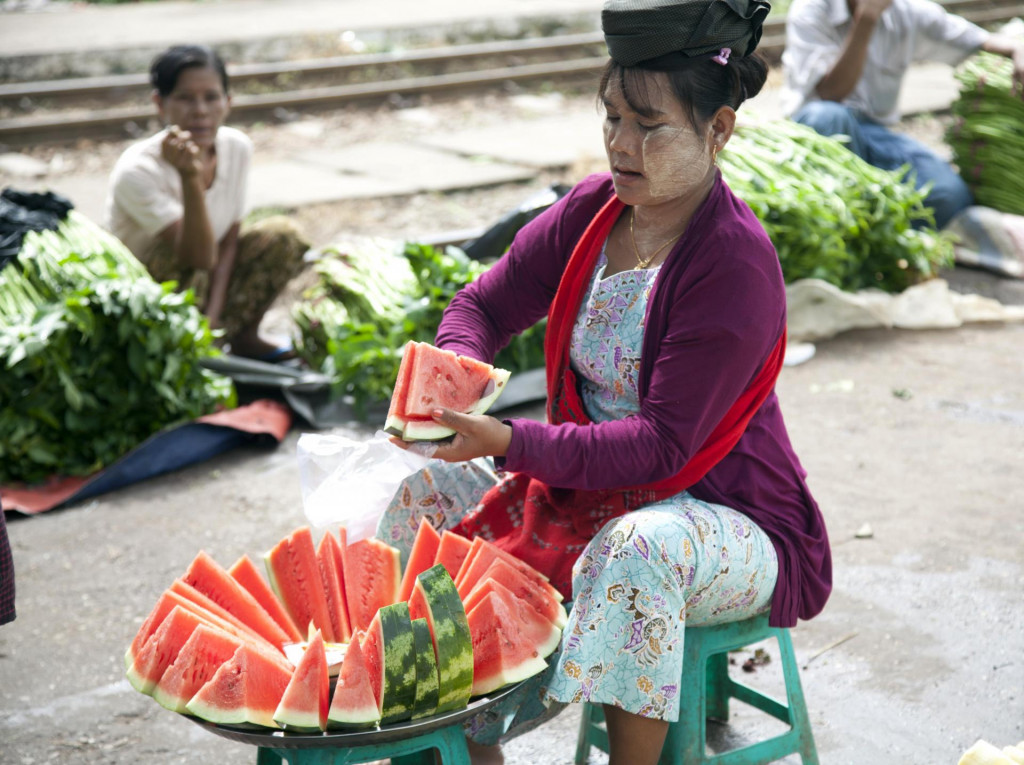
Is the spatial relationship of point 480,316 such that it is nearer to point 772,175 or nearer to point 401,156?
point 772,175

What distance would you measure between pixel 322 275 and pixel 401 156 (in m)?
4.67

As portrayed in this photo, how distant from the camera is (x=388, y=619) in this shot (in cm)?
204

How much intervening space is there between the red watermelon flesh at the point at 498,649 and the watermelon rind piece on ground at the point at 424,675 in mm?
129

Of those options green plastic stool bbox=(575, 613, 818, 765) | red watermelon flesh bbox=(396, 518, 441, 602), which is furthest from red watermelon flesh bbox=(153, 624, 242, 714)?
green plastic stool bbox=(575, 613, 818, 765)

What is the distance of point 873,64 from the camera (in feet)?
21.5

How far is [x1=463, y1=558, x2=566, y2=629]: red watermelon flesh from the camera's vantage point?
88.9 inches

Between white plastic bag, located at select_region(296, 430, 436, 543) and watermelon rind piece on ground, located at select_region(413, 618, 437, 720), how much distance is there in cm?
57

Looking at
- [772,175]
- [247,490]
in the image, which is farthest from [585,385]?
[772,175]

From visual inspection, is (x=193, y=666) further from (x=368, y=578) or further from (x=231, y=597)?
(x=368, y=578)

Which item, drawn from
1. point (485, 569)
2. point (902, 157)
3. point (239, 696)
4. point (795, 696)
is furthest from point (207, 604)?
point (902, 157)

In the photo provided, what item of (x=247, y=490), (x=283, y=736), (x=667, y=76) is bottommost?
(x=247, y=490)

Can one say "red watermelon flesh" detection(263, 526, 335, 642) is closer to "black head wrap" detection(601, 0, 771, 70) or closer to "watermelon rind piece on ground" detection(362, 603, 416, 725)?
"watermelon rind piece on ground" detection(362, 603, 416, 725)

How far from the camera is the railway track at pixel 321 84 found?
10336 mm

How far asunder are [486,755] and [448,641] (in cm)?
68
